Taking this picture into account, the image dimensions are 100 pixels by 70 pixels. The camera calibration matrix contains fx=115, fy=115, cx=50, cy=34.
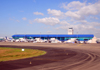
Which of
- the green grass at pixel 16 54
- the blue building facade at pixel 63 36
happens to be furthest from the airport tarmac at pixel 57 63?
the blue building facade at pixel 63 36

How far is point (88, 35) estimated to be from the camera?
132250 millimetres

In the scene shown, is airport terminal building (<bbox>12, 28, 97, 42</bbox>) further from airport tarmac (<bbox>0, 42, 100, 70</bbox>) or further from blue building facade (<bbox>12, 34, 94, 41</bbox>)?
airport tarmac (<bbox>0, 42, 100, 70</bbox>)

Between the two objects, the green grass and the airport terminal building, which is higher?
the airport terminal building

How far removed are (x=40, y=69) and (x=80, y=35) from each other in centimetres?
12744

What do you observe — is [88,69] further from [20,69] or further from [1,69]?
[1,69]

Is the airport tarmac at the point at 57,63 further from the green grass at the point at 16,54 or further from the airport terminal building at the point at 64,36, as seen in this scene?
the airport terminal building at the point at 64,36

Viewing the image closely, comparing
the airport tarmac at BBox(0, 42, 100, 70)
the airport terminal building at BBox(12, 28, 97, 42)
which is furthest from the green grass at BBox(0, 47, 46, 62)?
the airport terminal building at BBox(12, 28, 97, 42)

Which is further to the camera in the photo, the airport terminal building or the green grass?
the airport terminal building

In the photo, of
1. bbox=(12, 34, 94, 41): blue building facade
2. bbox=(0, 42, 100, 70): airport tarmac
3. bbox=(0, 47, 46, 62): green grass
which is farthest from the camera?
bbox=(12, 34, 94, 41): blue building facade

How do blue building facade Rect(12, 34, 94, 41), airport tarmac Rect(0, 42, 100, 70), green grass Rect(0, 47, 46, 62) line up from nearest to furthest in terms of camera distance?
airport tarmac Rect(0, 42, 100, 70) < green grass Rect(0, 47, 46, 62) < blue building facade Rect(12, 34, 94, 41)

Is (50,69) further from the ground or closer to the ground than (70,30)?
closer to the ground

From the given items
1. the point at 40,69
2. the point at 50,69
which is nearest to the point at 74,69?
the point at 50,69

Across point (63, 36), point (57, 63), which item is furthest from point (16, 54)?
point (63, 36)

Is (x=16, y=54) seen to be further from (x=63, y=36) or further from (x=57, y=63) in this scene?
(x=63, y=36)
